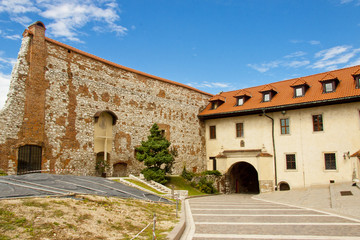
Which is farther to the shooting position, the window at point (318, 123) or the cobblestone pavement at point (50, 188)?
the window at point (318, 123)

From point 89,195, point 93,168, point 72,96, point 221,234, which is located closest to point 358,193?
point 221,234

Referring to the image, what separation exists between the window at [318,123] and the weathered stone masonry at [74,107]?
35.2 ft

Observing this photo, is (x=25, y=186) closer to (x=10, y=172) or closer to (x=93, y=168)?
(x=10, y=172)

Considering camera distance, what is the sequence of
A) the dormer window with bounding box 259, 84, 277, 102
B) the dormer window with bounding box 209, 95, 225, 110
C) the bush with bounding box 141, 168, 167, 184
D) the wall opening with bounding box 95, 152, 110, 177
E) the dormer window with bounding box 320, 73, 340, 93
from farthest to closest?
the dormer window with bounding box 209, 95, 225, 110
the dormer window with bounding box 259, 84, 277, 102
the dormer window with bounding box 320, 73, 340, 93
the bush with bounding box 141, 168, 167, 184
the wall opening with bounding box 95, 152, 110, 177

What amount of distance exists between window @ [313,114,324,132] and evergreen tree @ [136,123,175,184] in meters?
10.8

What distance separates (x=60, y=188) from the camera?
33.4 ft

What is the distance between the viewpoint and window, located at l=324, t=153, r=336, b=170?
21928 mm

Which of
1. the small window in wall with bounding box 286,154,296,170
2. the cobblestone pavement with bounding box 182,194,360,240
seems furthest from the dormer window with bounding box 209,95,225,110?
the cobblestone pavement with bounding box 182,194,360,240

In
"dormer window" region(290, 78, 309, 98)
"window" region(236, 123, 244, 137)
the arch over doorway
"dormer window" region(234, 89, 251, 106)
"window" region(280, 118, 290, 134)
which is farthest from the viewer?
the arch over doorway

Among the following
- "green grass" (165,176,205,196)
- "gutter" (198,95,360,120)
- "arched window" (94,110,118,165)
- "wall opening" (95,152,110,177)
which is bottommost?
"green grass" (165,176,205,196)

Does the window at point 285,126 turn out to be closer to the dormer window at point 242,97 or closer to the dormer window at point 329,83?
the dormer window at point 329,83

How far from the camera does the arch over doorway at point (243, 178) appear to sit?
27.6 m

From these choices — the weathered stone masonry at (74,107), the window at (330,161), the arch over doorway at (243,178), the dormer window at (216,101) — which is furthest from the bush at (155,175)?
the window at (330,161)

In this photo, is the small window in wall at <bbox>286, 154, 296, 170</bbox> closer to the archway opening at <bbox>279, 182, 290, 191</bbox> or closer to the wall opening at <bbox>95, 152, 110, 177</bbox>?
the archway opening at <bbox>279, 182, 290, 191</bbox>
